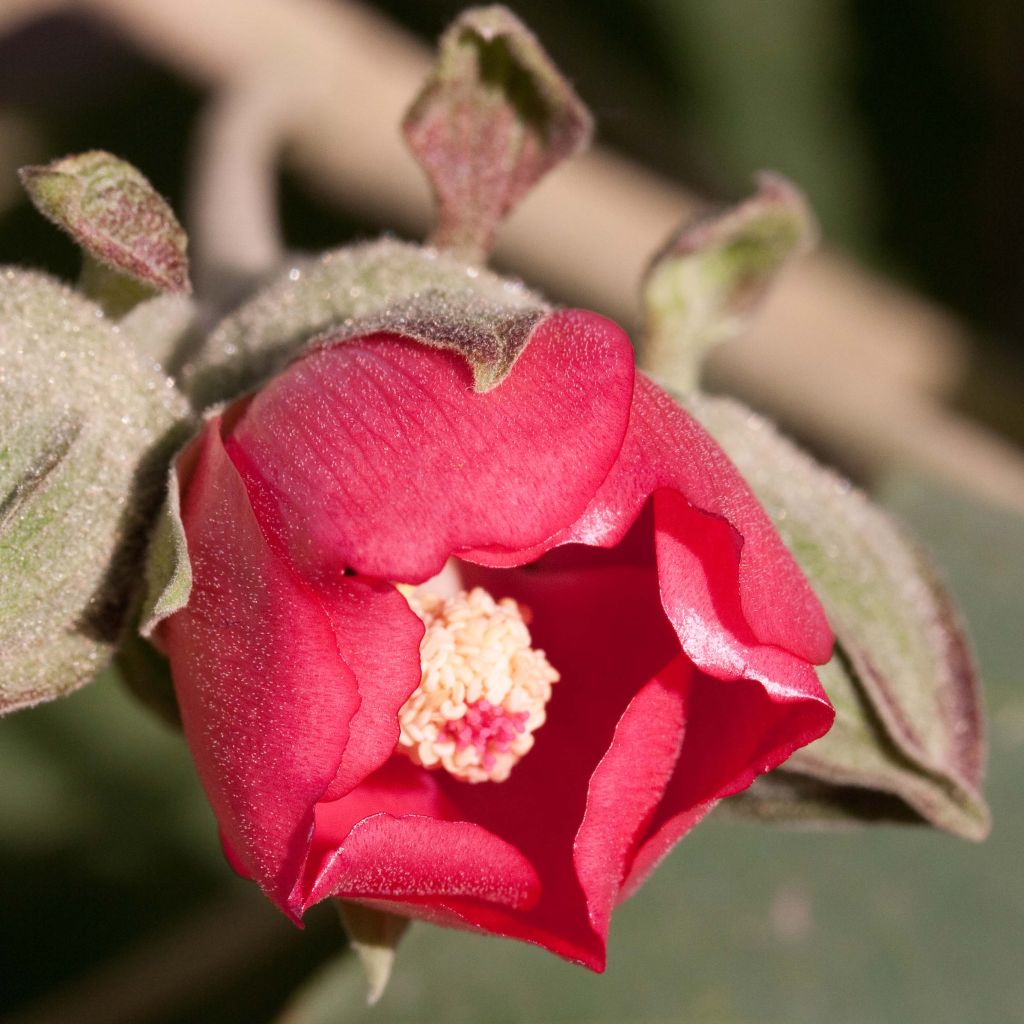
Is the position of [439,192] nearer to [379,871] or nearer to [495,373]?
[495,373]

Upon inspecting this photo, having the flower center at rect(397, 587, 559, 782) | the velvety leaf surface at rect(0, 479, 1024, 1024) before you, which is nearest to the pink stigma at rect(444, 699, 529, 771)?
the flower center at rect(397, 587, 559, 782)

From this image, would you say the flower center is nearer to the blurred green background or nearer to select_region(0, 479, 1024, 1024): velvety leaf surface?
select_region(0, 479, 1024, 1024): velvety leaf surface

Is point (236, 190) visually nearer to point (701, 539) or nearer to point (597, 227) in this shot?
point (597, 227)

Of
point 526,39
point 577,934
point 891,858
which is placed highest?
point 526,39

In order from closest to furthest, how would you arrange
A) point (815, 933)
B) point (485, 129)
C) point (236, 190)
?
point (485, 129), point (815, 933), point (236, 190)

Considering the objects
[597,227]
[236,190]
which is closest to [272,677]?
[236,190]

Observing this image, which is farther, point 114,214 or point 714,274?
point 714,274

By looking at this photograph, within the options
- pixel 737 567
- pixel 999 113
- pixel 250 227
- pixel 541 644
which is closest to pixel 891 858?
pixel 541 644

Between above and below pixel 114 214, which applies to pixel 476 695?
below
